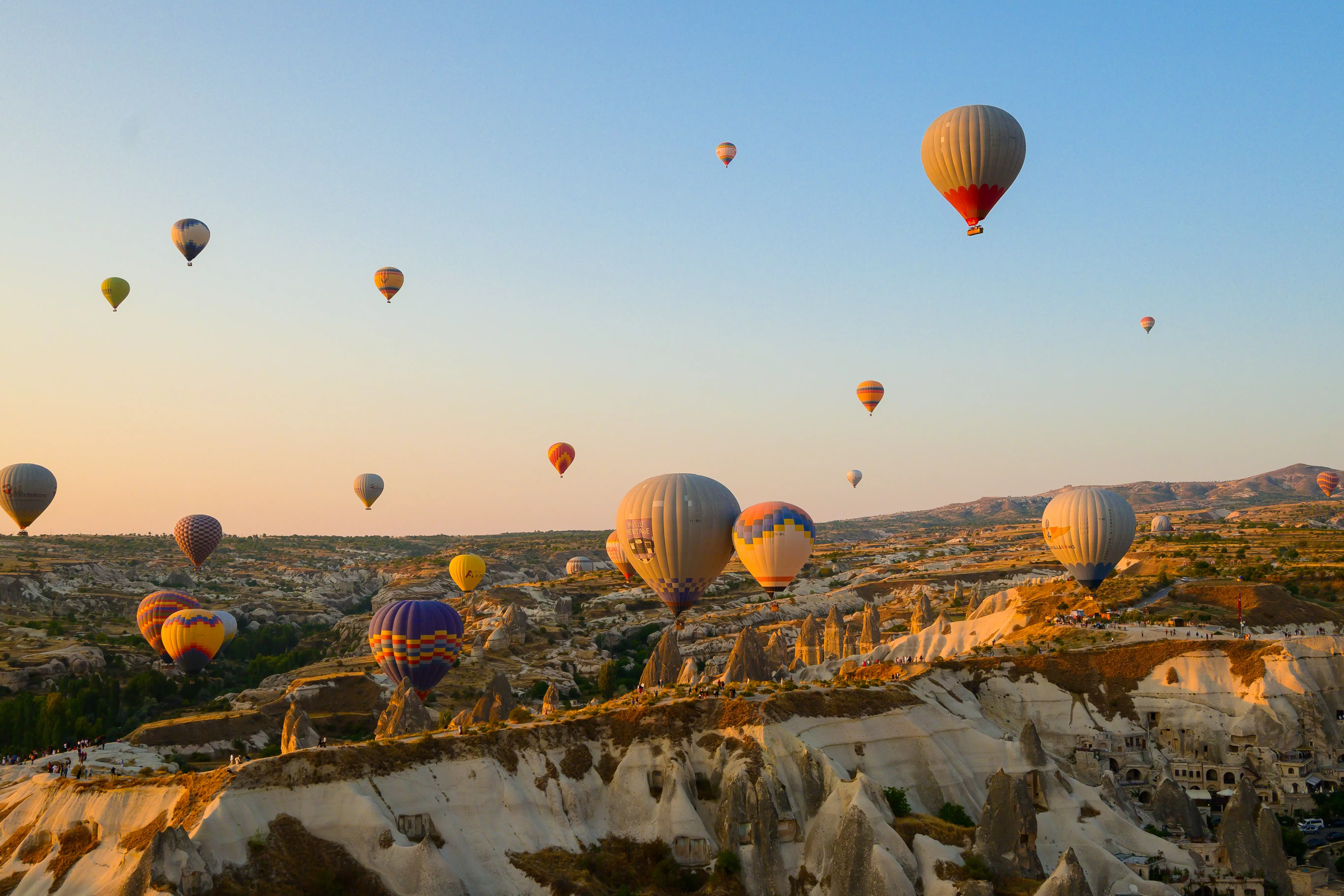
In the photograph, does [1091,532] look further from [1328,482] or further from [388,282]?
[1328,482]

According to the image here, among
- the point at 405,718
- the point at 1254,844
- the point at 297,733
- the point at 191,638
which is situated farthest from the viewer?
the point at 191,638

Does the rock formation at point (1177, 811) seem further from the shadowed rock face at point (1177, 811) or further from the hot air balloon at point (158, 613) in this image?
the hot air balloon at point (158, 613)

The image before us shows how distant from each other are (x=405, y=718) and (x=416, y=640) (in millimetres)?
7040

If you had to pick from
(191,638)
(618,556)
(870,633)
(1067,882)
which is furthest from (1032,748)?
Result: (191,638)

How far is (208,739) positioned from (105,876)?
38.6m

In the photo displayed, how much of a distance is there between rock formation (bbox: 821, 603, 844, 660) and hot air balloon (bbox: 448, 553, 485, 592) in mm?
51873

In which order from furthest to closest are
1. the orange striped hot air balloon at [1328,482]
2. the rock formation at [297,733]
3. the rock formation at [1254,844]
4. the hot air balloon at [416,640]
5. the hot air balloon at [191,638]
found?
1. the orange striped hot air balloon at [1328,482]
2. the hot air balloon at [191,638]
3. the hot air balloon at [416,640]
4. the rock formation at [297,733]
5. the rock formation at [1254,844]

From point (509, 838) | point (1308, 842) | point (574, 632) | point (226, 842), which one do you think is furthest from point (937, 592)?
point (226, 842)

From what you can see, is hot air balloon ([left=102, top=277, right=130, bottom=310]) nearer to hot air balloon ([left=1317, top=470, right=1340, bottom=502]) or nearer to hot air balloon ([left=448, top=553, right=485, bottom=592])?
hot air balloon ([left=448, top=553, right=485, bottom=592])

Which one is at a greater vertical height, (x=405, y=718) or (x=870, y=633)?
(x=405, y=718)

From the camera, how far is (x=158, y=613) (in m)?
99.6

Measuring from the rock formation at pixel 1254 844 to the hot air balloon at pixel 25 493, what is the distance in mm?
96140

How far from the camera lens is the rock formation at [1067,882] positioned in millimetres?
44938

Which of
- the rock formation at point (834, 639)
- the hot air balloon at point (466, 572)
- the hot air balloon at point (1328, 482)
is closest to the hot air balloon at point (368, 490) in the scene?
the hot air balloon at point (466, 572)
